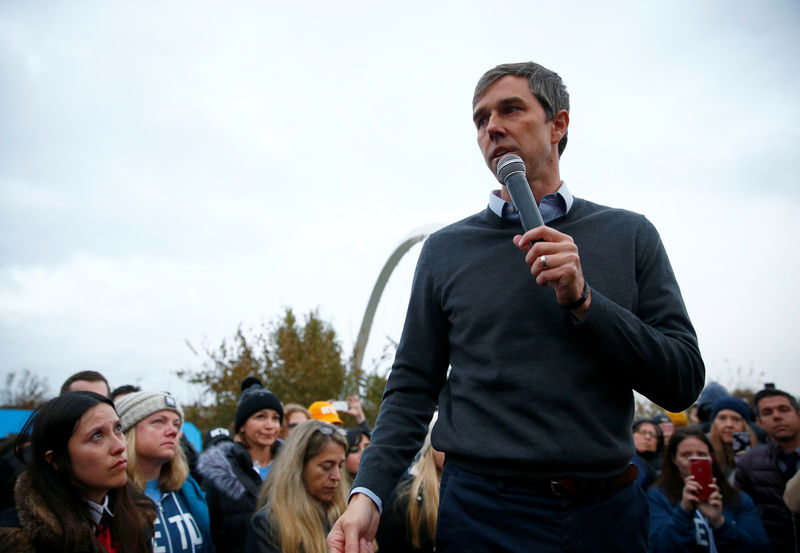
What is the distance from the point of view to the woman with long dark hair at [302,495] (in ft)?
14.2

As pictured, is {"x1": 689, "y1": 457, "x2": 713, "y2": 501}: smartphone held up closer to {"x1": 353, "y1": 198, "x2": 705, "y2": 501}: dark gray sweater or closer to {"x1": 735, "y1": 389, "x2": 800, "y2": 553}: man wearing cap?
{"x1": 735, "y1": 389, "x2": 800, "y2": 553}: man wearing cap

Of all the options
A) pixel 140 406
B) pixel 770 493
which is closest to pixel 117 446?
pixel 140 406

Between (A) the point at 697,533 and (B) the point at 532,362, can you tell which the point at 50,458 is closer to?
(B) the point at 532,362

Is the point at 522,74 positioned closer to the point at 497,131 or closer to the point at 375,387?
the point at 497,131

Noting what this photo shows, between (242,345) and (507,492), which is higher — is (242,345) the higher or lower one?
the higher one

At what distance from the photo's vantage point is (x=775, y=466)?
558 cm

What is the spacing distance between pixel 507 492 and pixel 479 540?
15cm

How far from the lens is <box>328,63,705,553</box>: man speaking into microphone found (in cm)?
168

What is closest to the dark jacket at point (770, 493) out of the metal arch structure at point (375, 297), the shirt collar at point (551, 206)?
the shirt collar at point (551, 206)

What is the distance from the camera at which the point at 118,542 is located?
11.4 feet

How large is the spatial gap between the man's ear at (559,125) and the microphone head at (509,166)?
0.29 metres

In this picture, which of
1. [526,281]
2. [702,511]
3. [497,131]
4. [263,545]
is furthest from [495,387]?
[702,511]

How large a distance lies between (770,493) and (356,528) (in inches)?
204

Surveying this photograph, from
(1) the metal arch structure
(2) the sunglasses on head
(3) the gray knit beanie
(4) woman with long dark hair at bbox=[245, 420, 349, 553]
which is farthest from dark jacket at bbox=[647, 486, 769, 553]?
(1) the metal arch structure
